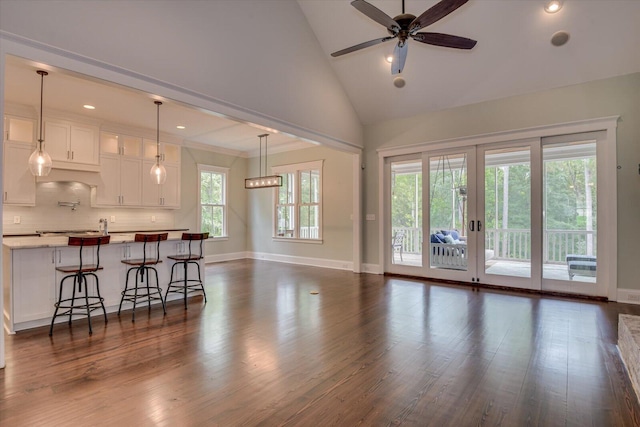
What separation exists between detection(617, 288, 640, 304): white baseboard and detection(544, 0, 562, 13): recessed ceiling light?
3870 millimetres

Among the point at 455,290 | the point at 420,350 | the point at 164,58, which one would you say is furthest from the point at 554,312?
the point at 164,58

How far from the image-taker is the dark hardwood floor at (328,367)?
6.81 ft

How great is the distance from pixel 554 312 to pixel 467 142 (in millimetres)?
3013

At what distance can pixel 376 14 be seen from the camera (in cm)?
310

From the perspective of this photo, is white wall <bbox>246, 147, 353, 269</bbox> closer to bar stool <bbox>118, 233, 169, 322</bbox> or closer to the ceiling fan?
the ceiling fan

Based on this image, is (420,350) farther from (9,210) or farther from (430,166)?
(9,210)

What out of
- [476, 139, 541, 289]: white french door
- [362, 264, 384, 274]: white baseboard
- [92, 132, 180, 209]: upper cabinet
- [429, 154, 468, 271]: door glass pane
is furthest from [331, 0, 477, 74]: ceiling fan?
[92, 132, 180, 209]: upper cabinet

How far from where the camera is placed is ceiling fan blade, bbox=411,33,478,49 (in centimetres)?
345

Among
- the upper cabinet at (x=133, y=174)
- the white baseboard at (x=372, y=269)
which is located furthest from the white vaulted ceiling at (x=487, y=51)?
the upper cabinet at (x=133, y=174)

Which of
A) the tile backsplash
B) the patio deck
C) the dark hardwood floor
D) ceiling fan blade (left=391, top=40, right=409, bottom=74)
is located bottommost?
the dark hardwood floor

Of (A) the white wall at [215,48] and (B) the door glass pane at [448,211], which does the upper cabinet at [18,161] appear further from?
(B) the door glass pane at [448,211]

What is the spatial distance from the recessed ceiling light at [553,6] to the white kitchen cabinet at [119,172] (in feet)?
24.1

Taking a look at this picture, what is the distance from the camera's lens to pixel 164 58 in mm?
3611

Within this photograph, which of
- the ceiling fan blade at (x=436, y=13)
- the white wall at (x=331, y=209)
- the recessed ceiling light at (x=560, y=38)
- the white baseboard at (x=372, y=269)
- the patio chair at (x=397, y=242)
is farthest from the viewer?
the white wall at (x=331, y=209)
